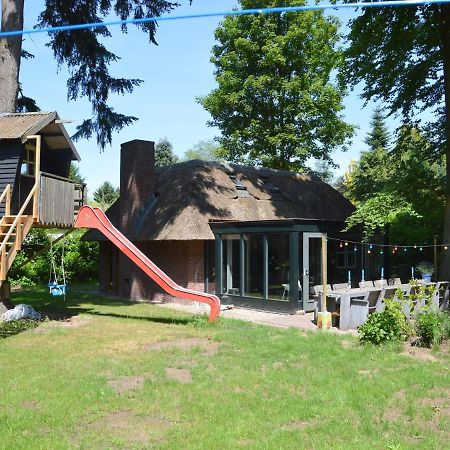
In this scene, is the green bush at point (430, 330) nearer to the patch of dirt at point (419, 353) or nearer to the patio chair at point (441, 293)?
the patch of dirt at point (419, 353)

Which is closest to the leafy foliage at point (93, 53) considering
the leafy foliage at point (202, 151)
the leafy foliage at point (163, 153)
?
the leafy foliage at point (163, 153)

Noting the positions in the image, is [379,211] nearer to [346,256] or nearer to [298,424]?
[346,256]

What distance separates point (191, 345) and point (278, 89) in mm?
24910

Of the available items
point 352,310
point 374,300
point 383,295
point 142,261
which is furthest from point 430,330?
point 142,261

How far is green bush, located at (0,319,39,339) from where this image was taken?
11.9 metres

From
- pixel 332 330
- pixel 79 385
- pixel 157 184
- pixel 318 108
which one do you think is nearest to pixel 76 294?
pixel 157 184

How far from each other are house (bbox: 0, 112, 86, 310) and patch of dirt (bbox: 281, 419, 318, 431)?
8526 mm

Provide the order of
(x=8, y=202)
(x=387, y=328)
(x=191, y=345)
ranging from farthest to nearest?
(x=8, y=202)
(x=191, y=345)
(x=387, y=328)

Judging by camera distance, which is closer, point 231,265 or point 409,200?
point 231,265

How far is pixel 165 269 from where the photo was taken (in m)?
19.1

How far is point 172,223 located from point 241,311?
4200 millimetres

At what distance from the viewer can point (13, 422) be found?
6117mm

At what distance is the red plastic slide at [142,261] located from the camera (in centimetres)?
1323

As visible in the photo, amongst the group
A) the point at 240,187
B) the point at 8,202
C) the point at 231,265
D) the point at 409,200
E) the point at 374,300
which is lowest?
the point at 374,300
